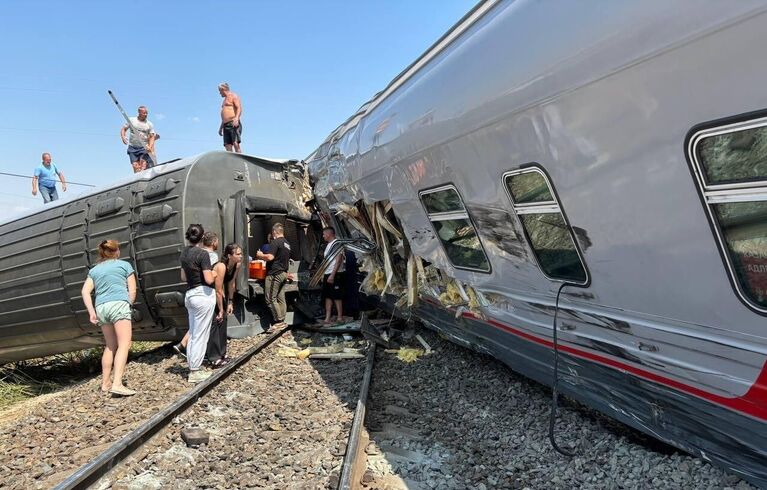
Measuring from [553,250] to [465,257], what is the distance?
121cm

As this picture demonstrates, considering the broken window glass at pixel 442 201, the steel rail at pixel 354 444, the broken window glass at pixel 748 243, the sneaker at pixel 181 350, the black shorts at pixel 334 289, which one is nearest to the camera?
the broken window glass at pixel 748 243

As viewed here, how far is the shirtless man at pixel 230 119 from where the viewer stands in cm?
988

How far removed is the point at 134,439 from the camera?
12.6 feet

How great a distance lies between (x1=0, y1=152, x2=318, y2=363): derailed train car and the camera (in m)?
6.83

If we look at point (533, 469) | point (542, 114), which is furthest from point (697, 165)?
point (533, 469)

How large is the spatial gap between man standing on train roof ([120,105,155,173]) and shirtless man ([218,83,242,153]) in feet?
4.51

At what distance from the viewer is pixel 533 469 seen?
11.2 feet

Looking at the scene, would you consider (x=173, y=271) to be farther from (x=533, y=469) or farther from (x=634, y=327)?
(x=634, y=327)

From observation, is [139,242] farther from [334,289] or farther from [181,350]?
[334,289]

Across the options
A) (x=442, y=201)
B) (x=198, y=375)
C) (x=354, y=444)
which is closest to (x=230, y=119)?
(x=198, y=375)

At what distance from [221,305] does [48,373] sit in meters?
5.79

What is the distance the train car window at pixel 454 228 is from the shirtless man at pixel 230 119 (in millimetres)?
6715

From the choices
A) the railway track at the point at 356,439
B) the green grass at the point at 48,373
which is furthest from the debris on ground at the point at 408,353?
the green grass at the point at 48,373

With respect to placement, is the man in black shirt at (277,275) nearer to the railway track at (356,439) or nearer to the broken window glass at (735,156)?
the railway track at (356,439)
